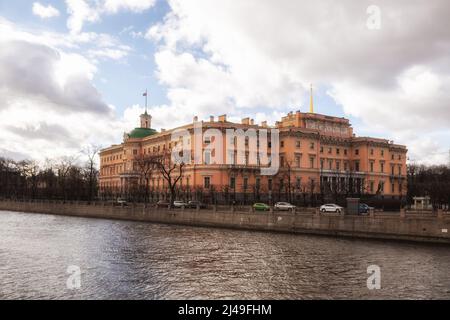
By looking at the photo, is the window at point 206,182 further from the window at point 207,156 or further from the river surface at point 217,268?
the river surface at point 217,268

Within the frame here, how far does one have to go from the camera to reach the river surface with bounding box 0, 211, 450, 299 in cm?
1947

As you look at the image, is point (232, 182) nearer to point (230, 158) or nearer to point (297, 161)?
point (230, 158)

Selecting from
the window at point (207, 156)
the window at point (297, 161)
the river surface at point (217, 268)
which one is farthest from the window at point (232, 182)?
the river surface at point (217, 268)

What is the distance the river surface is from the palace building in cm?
3656

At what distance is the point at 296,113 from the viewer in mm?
103125

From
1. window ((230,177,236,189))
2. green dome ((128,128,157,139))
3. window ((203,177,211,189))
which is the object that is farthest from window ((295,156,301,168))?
green dome ((128,128,157,139))

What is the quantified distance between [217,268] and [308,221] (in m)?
20.0

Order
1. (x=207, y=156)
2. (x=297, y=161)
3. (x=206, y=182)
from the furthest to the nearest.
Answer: (x=297, y=161)
(x=207, y=156)
(x=206, y=182)

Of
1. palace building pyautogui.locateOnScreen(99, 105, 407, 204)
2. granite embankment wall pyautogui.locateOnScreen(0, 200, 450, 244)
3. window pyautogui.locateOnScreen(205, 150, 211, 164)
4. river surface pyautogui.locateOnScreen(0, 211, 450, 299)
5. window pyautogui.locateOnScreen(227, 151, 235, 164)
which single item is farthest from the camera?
window pyautogui.locateOnScreen(227, 151, 235, 164)

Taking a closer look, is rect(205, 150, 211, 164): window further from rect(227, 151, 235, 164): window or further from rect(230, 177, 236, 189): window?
rect(230, 177, 236, 189): window

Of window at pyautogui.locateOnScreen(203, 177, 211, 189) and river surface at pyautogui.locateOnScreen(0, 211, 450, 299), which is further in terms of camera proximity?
window at pyautogui.locateOnScreen(203, 177, 211, 189)

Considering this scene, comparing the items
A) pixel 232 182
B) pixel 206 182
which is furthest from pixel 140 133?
pixel 232 182

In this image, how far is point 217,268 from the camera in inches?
973

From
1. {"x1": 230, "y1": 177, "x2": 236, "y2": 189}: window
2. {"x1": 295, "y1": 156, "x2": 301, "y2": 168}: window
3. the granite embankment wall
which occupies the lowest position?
the granite embankment wall
